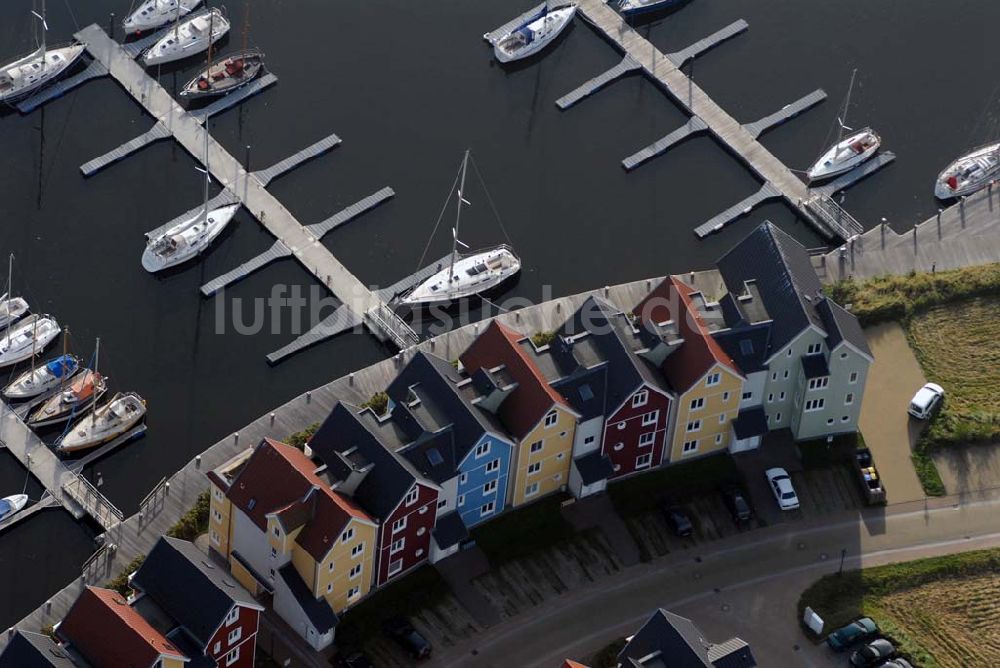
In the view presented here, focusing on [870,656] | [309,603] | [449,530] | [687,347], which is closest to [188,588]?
[309,603]

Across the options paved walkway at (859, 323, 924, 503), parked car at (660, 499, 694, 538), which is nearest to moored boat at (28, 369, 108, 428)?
parked car at (660, 499, 694, 538)

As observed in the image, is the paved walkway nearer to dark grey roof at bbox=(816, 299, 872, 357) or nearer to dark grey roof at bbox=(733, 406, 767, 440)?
dark grey roof at bbox=(816, 299, 872, 357)

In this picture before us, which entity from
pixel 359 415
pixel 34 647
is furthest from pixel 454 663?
pixel 34 647

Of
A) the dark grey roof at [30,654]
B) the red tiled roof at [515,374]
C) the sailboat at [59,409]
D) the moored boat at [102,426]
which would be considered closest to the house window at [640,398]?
the red tiled roof at [515,374]

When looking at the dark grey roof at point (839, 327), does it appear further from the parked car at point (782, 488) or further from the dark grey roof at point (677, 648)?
the dark grey roof at point (677, 648)

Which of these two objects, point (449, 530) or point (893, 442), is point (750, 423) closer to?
point (893, 442)

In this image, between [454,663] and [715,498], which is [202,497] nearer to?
[454,663]
